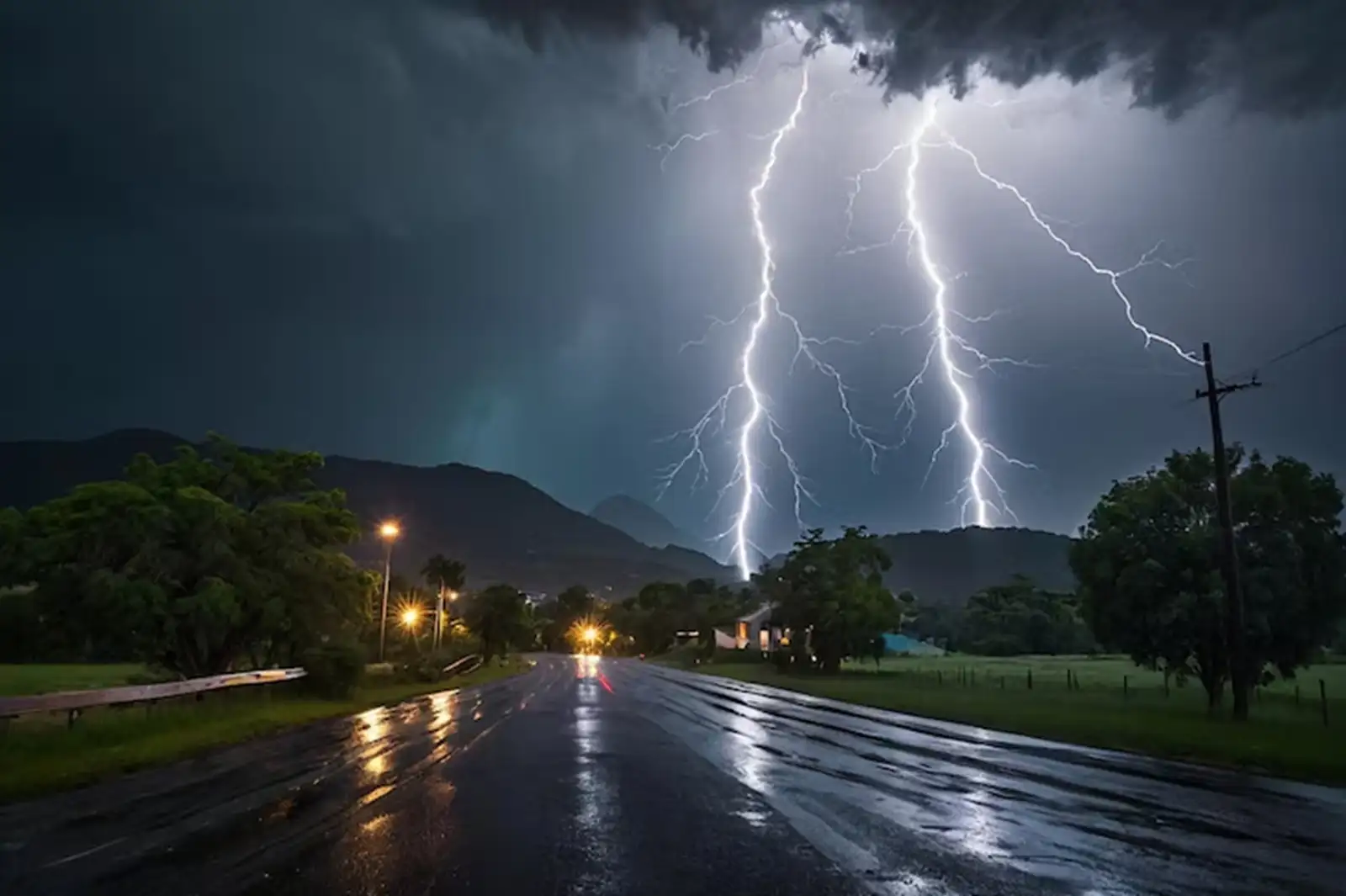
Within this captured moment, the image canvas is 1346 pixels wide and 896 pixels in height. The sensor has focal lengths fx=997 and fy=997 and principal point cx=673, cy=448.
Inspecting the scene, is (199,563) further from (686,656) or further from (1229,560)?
(686,656)

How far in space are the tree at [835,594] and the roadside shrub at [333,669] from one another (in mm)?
41698

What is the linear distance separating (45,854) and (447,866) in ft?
11.5

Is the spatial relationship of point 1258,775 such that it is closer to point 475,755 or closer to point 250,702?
point 475,755

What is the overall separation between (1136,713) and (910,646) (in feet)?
332

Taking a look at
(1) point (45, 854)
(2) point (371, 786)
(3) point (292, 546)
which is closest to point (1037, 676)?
(3) point (292, 546)

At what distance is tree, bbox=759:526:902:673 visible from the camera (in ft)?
229

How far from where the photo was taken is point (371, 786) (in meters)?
12.3

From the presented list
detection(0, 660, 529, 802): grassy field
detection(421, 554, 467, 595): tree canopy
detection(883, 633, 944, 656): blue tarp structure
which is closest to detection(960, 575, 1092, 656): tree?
detection(883, 633, 944, 656): blue tarp structure

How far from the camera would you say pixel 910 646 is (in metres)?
129

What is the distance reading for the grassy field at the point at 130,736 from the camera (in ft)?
43.5

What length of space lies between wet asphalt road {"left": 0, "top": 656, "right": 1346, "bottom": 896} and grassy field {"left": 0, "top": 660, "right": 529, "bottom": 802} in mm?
749

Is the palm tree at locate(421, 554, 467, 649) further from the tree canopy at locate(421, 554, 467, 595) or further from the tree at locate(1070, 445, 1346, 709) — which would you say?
the tree at locate(1070, 445, 1346, 709)

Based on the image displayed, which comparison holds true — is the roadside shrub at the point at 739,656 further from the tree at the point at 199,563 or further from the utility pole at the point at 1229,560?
the utility pole at the point at 1229,560

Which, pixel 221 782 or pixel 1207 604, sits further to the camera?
pixel 1207 604
